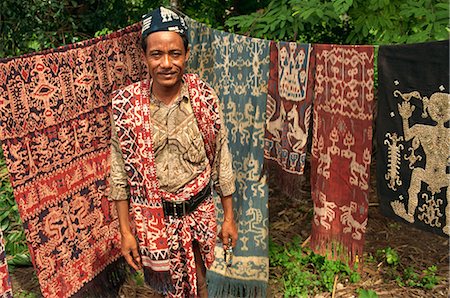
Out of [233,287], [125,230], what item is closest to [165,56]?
[125,230]

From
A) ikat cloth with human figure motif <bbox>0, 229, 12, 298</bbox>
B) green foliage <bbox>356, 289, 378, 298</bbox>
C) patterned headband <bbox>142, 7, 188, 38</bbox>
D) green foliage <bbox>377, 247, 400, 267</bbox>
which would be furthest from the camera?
green foliage <bbox>377, 247, 400, 267</bbox>

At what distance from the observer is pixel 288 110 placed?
277cm

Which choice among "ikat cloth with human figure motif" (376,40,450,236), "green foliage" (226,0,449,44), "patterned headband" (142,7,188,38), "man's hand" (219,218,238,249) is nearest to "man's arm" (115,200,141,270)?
Answer: "man's hand" (219,218,238,249)

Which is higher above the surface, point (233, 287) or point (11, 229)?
point (11, 229)

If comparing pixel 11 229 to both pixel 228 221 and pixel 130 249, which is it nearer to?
pixel 130 249

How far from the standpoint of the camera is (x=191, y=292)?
245 cm

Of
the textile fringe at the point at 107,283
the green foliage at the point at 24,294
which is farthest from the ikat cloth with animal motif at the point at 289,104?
the green foliage at the point at 24,294

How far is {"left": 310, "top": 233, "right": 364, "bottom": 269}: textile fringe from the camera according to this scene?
2.76 metres

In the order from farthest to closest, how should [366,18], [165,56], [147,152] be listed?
[366,18]
[147,152]
[165,56]

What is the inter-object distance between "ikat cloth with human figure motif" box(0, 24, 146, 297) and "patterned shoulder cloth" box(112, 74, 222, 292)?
19.6 inches

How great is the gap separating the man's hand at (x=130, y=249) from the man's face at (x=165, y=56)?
831 millimetres

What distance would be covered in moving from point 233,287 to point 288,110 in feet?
5.02

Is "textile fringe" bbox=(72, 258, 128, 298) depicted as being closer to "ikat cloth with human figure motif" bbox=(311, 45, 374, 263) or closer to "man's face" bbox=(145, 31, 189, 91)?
"ikat cloth with human figure motif" bbox=(311, 45, 374, 263)

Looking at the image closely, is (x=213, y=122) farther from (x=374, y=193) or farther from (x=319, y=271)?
(x=374, y=193)
